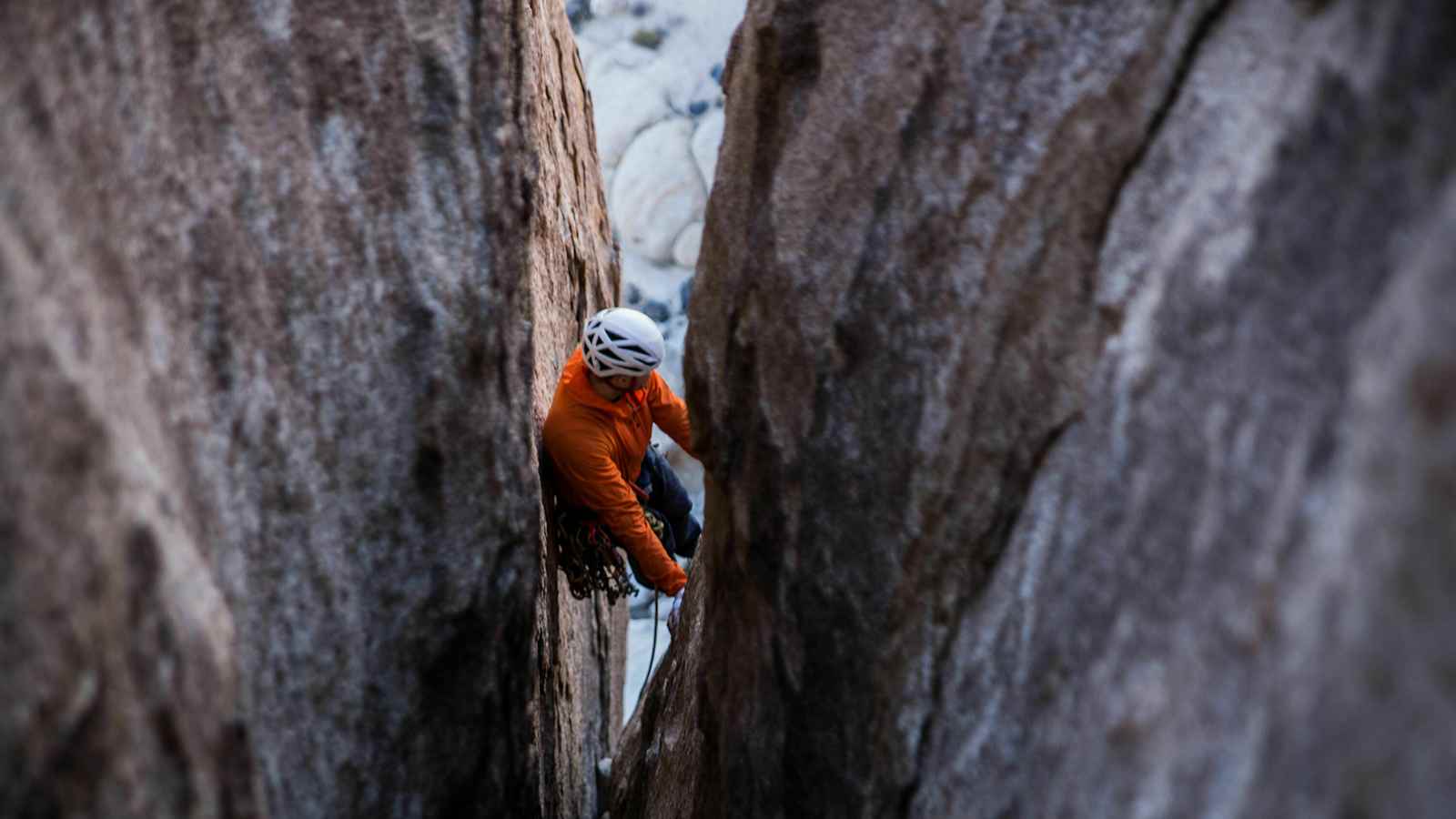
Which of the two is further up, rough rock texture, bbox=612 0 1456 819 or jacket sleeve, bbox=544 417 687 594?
rough rock texture, bbox=612 0 1456 819

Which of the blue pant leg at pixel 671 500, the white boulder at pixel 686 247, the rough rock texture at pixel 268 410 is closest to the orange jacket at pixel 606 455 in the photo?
the blue pant leg at pixel 671 500

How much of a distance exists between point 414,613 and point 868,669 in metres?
1.04

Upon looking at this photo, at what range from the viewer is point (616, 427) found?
3.65 meters

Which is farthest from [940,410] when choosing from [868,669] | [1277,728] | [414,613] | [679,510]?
[679,510]

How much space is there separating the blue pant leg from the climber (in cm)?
16

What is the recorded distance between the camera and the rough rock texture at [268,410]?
1.74m

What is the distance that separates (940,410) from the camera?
252 centimetres

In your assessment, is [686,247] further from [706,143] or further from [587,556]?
[587,556]

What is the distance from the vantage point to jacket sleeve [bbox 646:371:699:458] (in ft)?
12.8

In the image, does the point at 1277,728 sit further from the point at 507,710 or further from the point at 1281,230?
the point at 507,710

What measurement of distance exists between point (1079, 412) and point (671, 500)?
7.37 feet

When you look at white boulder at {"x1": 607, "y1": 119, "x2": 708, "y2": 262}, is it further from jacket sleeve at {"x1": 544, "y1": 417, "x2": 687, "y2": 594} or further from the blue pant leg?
jacket sleeve at {"x1": 544, "y1": 417, "x2": 687, "y2": 594}

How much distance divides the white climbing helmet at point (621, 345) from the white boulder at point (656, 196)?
7433 mm

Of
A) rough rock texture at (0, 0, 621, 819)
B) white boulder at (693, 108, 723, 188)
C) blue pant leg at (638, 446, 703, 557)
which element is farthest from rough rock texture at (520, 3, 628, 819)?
white boulder at (693, 108, 723, 188)
